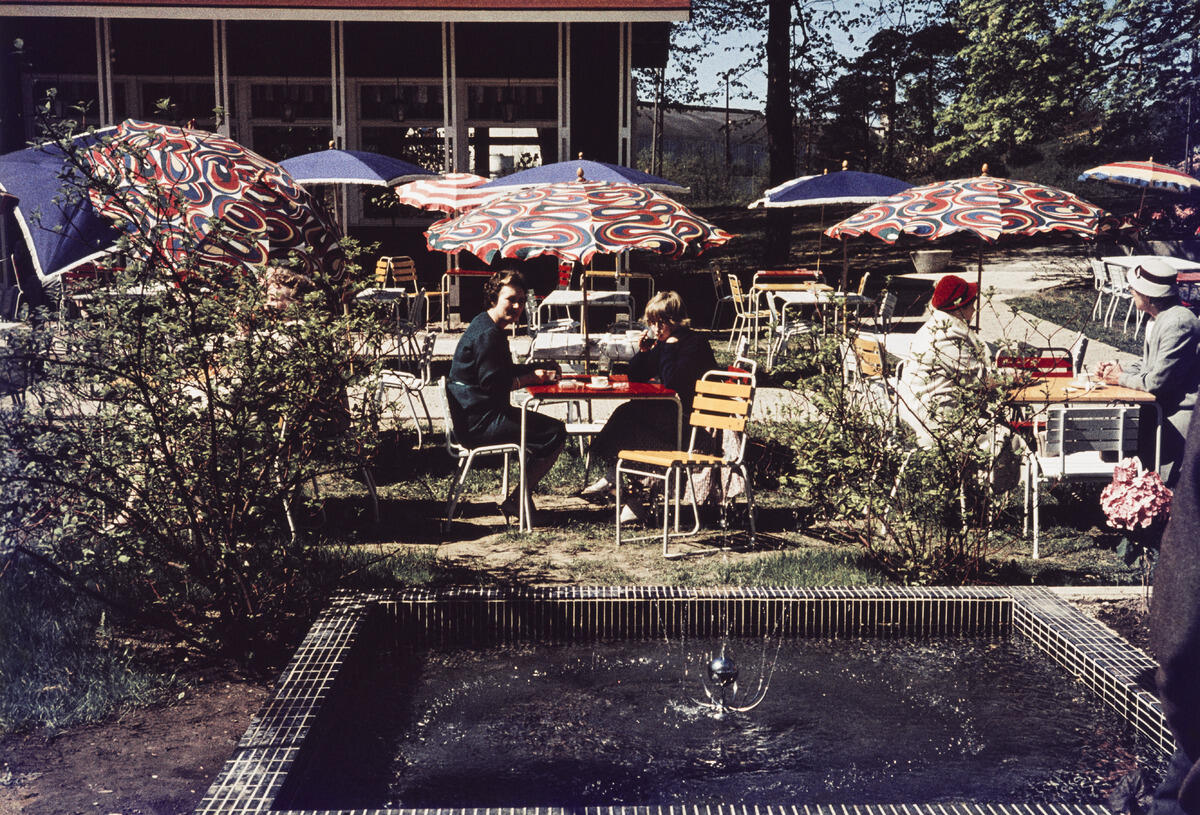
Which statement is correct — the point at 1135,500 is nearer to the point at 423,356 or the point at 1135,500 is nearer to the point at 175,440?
the point at 175,440

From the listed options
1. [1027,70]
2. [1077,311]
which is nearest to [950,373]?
[1077,311]

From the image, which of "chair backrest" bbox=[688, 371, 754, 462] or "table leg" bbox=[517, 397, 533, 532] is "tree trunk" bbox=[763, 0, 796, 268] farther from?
"table leg" bbox=[517, 397, 533, 532]

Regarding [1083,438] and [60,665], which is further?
[1083,438]

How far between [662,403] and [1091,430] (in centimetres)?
254

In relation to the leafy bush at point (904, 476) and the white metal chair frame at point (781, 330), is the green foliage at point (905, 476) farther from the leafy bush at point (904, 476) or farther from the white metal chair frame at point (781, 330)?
the white metal chair frame at point (781, 330)

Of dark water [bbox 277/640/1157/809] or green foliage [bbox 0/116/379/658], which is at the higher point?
green foliage [bbox 0/116/379/658]

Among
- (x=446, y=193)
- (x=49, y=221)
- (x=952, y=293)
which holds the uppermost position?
(x=446, y=193)

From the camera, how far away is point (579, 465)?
27.2ft

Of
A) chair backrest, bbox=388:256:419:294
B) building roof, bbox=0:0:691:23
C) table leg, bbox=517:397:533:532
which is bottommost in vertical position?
table leg, bbox=517:397:533:532

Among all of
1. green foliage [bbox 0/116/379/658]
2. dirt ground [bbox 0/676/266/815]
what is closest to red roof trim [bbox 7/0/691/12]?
green foliage [bbox 0/116/379/658]

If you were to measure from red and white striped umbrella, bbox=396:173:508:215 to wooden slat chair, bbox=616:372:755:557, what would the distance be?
482cm

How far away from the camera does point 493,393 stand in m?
6.89

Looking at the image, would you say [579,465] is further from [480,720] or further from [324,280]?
[480,720]

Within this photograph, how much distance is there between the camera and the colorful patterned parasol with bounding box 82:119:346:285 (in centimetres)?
490
